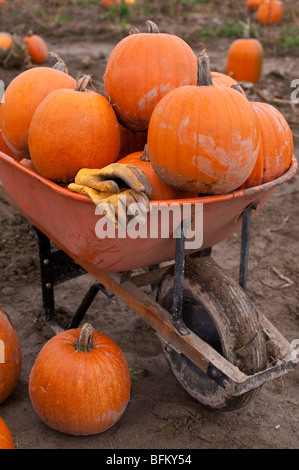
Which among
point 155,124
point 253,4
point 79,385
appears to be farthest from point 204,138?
point 253,4

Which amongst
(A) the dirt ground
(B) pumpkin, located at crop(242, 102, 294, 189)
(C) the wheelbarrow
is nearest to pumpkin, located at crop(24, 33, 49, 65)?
(A) the dirt ground

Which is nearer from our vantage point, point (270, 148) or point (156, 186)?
point (156, 186)

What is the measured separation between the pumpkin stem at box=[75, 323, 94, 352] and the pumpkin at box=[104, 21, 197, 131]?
91cm

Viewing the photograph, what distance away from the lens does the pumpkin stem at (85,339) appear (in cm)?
242

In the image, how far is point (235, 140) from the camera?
203 cm

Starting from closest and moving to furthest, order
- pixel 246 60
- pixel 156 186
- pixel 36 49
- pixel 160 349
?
pixel 156 186
pixel 160 349
pixel 246 60
pixel 36 49

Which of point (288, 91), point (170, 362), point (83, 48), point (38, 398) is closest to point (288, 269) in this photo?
point (170, 362)

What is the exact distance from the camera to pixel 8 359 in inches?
101

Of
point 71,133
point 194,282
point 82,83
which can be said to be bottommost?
point 194,282

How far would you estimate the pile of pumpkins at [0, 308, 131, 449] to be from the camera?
2355 millimetres

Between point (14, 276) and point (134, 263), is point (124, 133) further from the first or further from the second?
point (14, 276)

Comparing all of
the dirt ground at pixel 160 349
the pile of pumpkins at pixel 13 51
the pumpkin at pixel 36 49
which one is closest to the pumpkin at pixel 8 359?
the dirt ground at pixel 160 349

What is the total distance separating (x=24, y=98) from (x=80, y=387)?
1.27m

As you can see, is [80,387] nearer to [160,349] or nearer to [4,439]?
[4,439]
